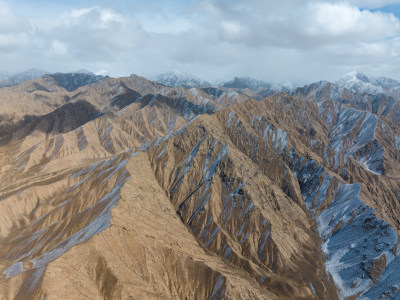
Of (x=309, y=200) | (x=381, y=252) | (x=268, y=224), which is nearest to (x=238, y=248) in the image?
(x=268, y=224)

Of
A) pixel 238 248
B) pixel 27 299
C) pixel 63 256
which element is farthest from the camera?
pixel 238 248

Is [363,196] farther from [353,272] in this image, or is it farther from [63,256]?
[63,256]

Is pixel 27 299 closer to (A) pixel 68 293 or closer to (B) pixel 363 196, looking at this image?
(A) pixel 68 293

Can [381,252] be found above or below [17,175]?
below

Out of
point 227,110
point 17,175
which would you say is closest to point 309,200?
point 227,110

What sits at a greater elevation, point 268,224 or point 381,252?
point 268,224

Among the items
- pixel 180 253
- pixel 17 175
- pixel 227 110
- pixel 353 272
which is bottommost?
pixel 353 272

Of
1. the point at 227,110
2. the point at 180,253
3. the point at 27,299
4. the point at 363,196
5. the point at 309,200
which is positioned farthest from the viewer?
the point at 227,110

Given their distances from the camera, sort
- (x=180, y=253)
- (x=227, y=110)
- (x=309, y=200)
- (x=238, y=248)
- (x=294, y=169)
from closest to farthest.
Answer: (x=180, y=253)
(x=238, y=248)
(x=309, y=200)
(x=294, y=169)
(x=227, y=110)

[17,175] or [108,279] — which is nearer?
[108,279]
